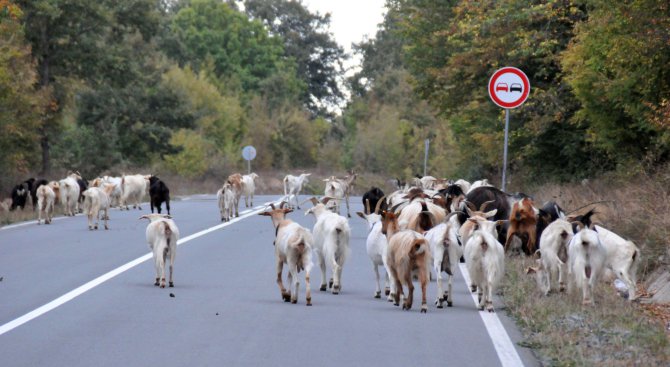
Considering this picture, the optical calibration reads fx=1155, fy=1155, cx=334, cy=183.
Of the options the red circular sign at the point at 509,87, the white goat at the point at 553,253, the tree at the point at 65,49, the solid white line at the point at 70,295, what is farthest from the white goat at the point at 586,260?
the tree at the point at 65,49

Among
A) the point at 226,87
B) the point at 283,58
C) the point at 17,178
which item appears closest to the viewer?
the point at 17,178

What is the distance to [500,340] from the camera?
11086 mm

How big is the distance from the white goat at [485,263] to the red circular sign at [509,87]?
9.32 m

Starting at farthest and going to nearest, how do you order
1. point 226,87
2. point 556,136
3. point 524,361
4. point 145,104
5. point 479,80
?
point 226,87
point 145,104
point 479,80
point 556,136
point 524,361

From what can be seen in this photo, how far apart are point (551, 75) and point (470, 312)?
1981cm

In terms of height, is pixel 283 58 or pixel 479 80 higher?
pixel 283 58

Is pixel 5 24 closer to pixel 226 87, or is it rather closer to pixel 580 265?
pixel 580 265

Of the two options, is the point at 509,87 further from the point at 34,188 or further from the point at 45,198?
the point at 34,188

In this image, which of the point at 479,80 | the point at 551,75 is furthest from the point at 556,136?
the point at 479,80

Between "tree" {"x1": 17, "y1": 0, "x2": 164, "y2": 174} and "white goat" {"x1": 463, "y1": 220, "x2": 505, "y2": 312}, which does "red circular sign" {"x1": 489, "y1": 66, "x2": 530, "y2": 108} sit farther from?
"tree" {"x1": 17, "y1": 0, "x2": 164, "y2": 174}

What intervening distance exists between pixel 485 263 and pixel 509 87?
9.92m

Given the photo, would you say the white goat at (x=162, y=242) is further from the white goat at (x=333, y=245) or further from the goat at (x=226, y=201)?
the goat at (x=226, y=201)

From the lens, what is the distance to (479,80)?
114ft

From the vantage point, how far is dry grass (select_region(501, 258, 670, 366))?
32.7 ft
